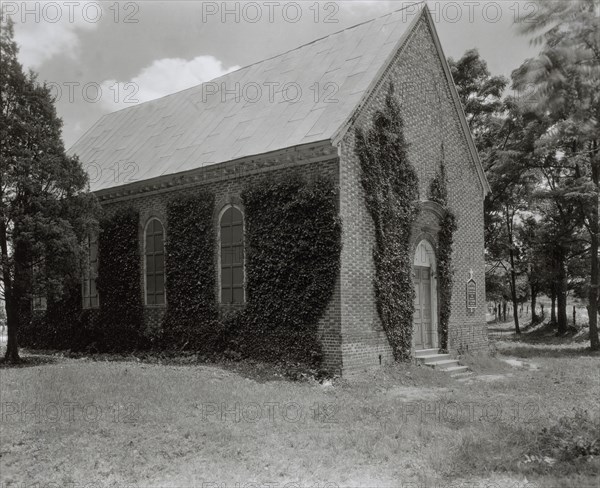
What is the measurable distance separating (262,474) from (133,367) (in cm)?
774

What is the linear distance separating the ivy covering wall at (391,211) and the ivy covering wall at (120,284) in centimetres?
766

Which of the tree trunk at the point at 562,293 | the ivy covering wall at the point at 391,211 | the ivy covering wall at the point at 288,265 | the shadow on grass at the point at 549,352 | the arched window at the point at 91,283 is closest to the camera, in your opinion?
the ivy covering wall at the point at 288,265

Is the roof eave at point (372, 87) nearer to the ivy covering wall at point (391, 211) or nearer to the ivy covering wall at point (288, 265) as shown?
the ivy covering wall at point (391, 211)

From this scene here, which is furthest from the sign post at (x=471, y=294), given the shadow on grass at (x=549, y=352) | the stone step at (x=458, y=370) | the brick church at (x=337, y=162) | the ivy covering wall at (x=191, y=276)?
the ivy covering wall at (x=191, y=276)

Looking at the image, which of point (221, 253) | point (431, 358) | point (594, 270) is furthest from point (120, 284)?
point (594, 270)

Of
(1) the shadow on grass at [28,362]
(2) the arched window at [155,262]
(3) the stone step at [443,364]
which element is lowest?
(3) the stone step at [443,364]

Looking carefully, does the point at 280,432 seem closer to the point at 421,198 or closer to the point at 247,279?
the point at 247,279

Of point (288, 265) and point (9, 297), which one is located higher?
point (288, 265)

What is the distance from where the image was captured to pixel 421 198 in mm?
16562

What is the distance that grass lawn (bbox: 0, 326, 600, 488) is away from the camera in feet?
23.4

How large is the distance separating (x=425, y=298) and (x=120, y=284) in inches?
370

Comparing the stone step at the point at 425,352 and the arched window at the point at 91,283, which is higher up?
the arched window at the point at 91,283

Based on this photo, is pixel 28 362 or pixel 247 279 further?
pixel 28 362

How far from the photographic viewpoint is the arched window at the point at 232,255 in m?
15.7
